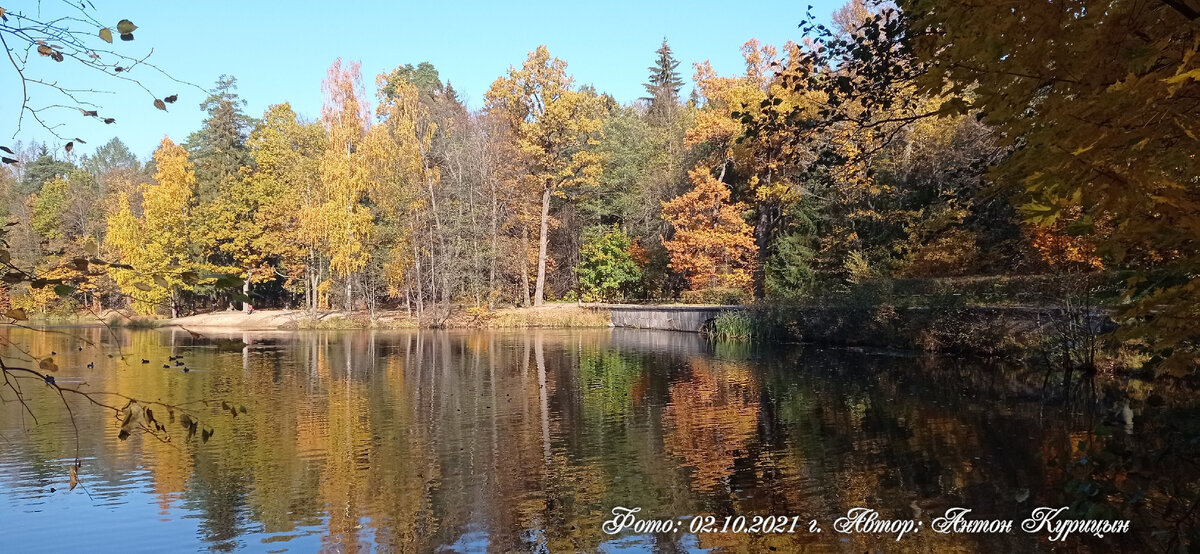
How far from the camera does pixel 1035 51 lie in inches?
173

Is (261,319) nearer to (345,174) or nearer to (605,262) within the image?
(345,174)

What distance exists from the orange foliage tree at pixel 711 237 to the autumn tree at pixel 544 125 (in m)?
5.75

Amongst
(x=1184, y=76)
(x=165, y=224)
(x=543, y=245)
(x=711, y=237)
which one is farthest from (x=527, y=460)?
(x=165, y=224)

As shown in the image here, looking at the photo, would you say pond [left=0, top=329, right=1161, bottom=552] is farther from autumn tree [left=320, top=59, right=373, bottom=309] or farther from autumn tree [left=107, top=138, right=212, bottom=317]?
autumn tree [left=107, top=138, right=212, bottom=317]

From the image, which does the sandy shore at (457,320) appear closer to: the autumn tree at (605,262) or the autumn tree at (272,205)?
the autumn tree at (605,262)

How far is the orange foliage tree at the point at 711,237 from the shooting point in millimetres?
37562

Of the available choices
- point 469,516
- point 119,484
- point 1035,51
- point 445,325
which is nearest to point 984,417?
point 469,516

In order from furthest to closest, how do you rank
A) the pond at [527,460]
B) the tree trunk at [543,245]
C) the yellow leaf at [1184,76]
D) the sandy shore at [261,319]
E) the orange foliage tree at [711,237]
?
the tree trunk at [543,245], the sandy shore at [261,319], the orange foliage tree at [711,237], the pond at [527,460], the yellow leaf at [1184,76]

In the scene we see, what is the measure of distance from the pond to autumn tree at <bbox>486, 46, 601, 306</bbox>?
23.3m

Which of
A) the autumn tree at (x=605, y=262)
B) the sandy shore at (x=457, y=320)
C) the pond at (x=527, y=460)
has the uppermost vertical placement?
the autumn tree at (x=605, y=262)

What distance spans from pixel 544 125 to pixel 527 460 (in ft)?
106

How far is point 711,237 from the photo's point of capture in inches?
1479

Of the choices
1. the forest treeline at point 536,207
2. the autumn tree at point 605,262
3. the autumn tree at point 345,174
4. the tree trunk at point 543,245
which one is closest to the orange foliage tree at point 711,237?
the forest treeline at point 536,207

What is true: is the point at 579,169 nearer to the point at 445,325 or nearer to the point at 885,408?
the point at 445,325
